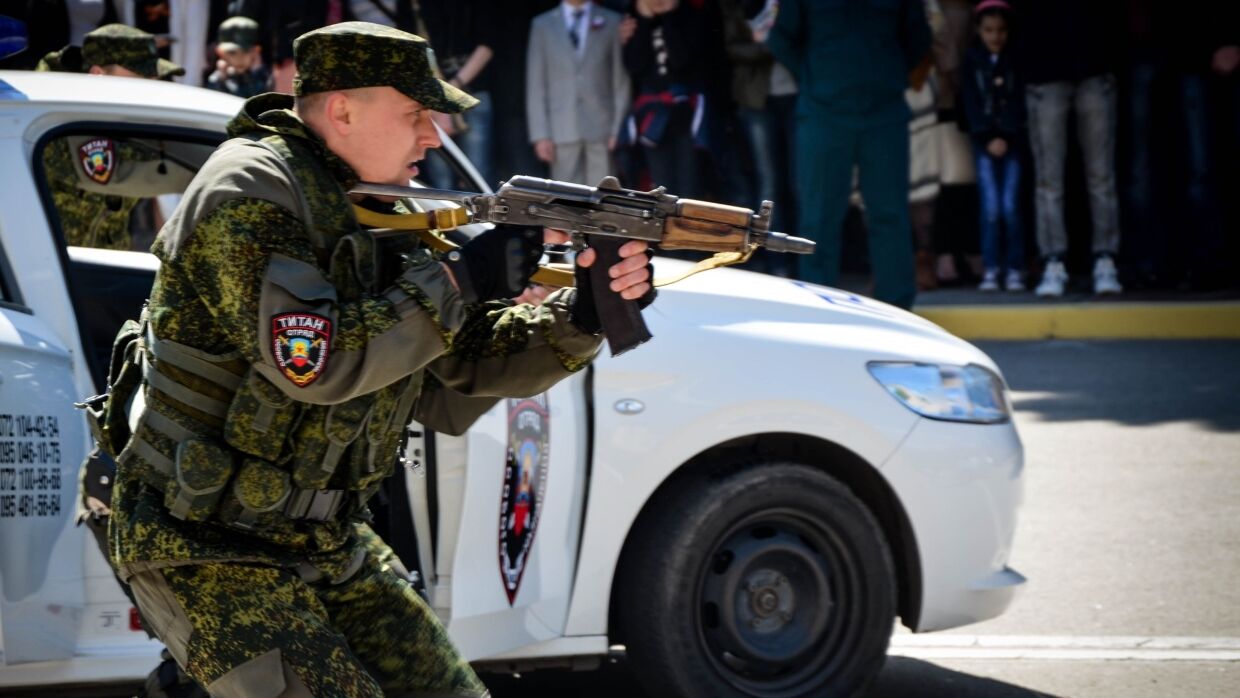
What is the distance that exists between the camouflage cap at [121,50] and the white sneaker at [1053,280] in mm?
6268

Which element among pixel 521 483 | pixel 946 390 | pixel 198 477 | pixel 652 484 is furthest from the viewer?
pixel 946 390

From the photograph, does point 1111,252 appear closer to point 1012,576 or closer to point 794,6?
point 794,6

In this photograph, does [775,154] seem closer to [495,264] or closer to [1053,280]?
[1053,280]

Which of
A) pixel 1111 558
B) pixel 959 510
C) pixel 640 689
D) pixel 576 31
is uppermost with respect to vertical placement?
pixel 576 31

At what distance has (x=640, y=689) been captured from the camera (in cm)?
532

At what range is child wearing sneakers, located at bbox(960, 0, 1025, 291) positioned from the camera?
11.2 meters

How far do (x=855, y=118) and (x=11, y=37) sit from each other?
6285mm

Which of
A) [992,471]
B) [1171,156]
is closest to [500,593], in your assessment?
[992,471]

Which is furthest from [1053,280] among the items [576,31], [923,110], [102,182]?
[102,182]

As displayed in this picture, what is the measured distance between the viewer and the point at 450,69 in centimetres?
1135

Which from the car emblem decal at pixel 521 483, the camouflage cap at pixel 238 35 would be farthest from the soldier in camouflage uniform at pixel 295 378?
the camouflage cap at pixel 238 35

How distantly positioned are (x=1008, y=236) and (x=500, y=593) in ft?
25.5

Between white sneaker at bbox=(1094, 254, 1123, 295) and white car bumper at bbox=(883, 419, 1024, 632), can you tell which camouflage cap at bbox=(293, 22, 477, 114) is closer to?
white car bumper at bbox=(883, 419, 1024, 632)

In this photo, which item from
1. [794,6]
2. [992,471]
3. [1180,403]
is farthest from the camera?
[794,6]
